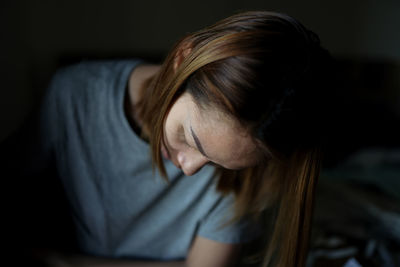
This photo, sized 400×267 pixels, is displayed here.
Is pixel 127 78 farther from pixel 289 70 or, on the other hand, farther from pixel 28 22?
pixel 28 22

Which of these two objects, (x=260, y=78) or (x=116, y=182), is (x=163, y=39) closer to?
(x=116, y=182)

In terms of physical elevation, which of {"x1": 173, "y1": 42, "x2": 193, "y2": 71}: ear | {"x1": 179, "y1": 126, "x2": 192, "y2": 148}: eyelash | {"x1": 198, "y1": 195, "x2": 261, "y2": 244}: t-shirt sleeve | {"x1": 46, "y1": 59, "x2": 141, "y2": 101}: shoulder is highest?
{"x1": 173, "y1": 42, "x2": 193, "y2": 71}: ear

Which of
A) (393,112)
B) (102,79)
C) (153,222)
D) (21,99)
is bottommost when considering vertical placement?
(393,112)

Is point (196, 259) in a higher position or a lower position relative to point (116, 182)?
lower

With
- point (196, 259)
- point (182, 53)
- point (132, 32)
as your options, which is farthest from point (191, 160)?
point (132, 32)

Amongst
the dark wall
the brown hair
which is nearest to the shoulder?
the brown hair

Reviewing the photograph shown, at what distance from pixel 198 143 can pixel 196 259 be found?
38 centimetres

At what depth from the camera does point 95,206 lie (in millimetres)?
773

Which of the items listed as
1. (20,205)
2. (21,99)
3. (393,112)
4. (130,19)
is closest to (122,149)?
(20,205)

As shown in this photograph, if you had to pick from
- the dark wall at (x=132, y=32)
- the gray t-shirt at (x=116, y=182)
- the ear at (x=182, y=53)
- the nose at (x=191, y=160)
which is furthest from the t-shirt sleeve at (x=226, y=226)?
the dark wall at (x=132, y=32)

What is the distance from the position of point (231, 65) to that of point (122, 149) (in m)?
0.38

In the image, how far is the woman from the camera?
45 cm

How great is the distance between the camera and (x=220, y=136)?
479 millimetres

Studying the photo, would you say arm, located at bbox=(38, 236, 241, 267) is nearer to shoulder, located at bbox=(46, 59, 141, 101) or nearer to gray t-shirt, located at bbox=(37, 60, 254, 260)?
gray t-shirt, located at bbox=(37, 60, 254, 260)
